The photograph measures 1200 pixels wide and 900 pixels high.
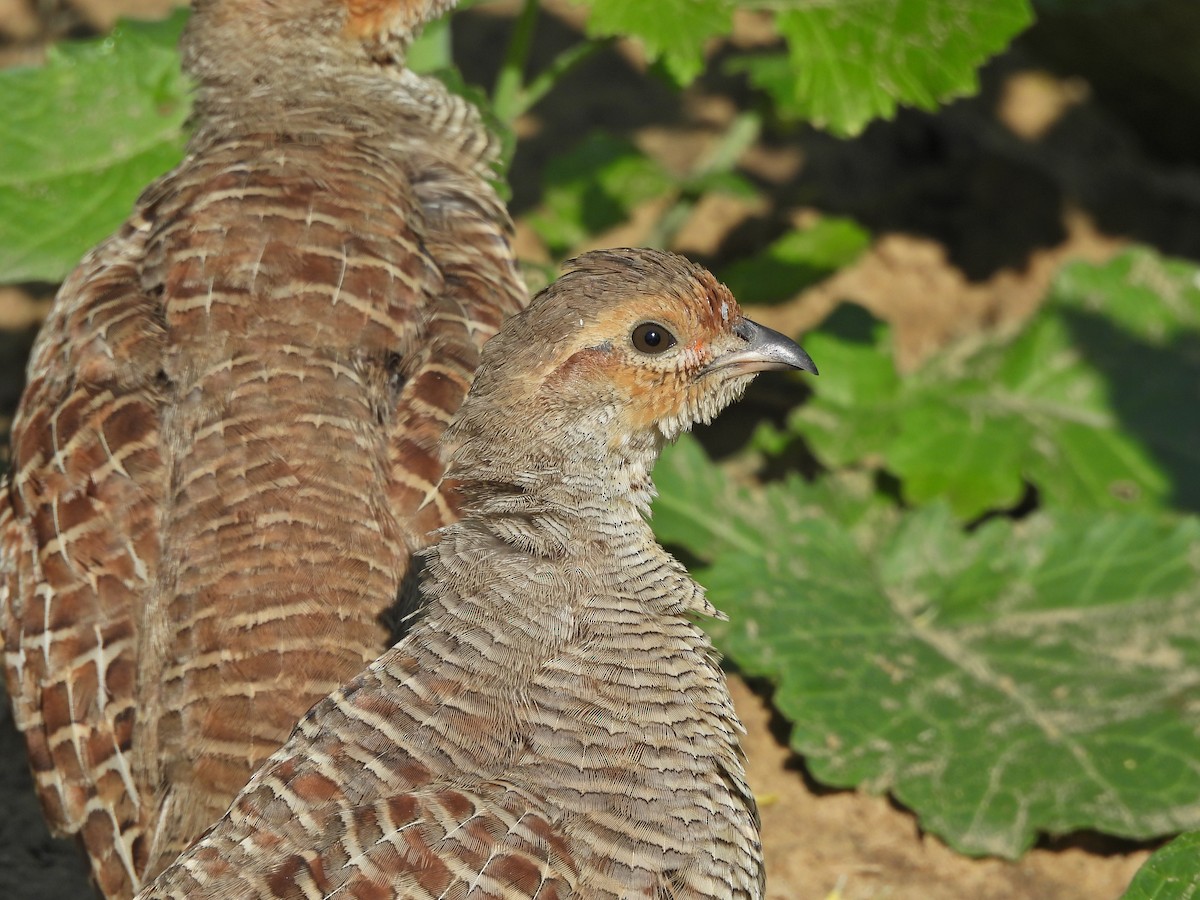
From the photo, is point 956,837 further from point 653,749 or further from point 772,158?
point 772,158

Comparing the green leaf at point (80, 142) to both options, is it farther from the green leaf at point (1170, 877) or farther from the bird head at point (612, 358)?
the green leaf at point (1170, 877)

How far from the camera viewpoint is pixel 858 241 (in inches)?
274

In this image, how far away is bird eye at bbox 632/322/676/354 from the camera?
13.0 feet

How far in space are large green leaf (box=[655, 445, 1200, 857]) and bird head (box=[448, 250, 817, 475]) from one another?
1586 mm

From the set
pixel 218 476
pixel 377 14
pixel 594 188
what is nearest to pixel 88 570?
pixel 218 476

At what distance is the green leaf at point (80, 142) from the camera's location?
5.38m

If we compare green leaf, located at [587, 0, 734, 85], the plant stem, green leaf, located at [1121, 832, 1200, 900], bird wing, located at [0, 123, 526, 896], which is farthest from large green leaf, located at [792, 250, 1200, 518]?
bird wing, located at [0, 123, 526, 896]

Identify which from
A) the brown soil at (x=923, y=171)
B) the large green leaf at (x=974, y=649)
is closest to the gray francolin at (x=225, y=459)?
the large green leaf at (x=974, y=649)

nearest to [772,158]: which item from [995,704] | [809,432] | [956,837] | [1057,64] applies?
[1057,64]

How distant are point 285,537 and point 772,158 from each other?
534 cm

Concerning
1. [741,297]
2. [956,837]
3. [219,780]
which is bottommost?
[956,837]

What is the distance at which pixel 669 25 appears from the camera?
5.44 meters

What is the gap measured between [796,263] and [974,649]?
1.91m

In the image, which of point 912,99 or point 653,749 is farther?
point 912,99
